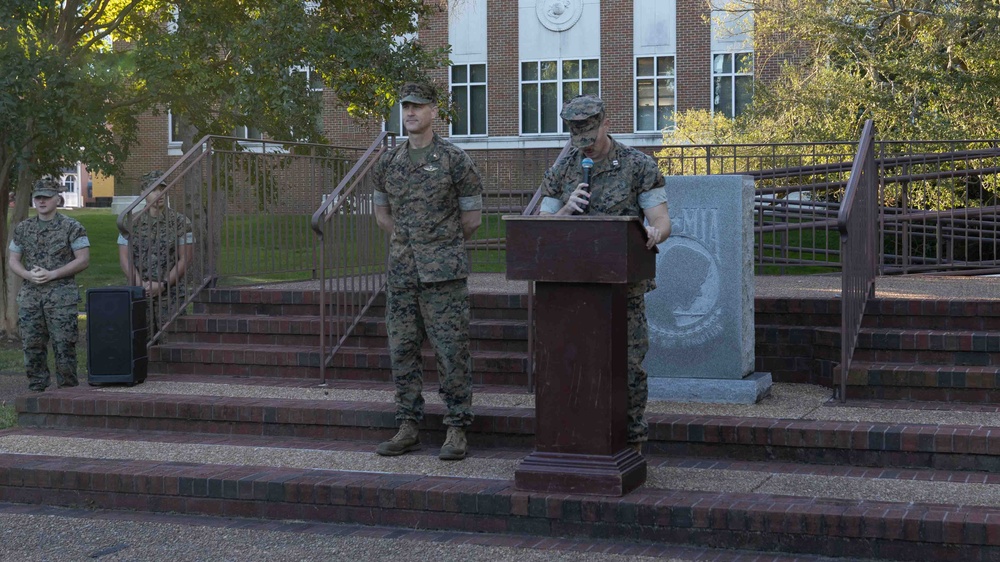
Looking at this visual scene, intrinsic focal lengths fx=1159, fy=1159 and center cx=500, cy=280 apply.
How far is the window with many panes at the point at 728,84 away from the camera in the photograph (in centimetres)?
Result: 2992

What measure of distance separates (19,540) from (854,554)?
13.1 ft

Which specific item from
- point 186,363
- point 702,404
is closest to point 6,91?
point 186,363

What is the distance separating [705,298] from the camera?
7.54 metres

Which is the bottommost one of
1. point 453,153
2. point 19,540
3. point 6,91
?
point 19,540

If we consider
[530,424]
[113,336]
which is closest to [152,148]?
[113,336]

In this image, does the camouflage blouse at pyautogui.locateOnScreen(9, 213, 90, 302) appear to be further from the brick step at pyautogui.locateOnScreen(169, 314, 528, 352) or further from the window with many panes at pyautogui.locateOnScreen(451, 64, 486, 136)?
the window with many panes at pyautogui.locateOnScreen(451, 64, 486, 136)

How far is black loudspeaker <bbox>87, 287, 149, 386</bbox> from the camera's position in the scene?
8.52 m

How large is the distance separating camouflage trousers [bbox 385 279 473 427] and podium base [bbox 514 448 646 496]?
903 mm

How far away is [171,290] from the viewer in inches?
378

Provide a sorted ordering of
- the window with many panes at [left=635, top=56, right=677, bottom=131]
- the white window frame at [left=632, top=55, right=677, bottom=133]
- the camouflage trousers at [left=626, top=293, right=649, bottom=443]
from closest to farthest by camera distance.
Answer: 1. the camouflage trousers at [left=626, top=293, right=649, bottom=443]
2. the white window frame at [left=632, top=55, right=677, bottom=133]
3. the window with many panes at [left=635, top=56, right=677, bottom=131]

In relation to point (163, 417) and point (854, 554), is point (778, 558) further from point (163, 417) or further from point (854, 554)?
point (163, 417)

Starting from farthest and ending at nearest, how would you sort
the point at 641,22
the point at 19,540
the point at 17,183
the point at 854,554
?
the point at 641,22
the point at 17,183
the point at 19,540
the point at 854,554

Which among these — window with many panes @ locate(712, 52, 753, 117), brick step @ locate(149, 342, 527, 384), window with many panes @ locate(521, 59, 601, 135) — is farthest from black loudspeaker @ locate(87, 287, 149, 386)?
window with many panes @ locate(521, 59, 601, 135)

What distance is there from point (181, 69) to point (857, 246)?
9.85 meters
